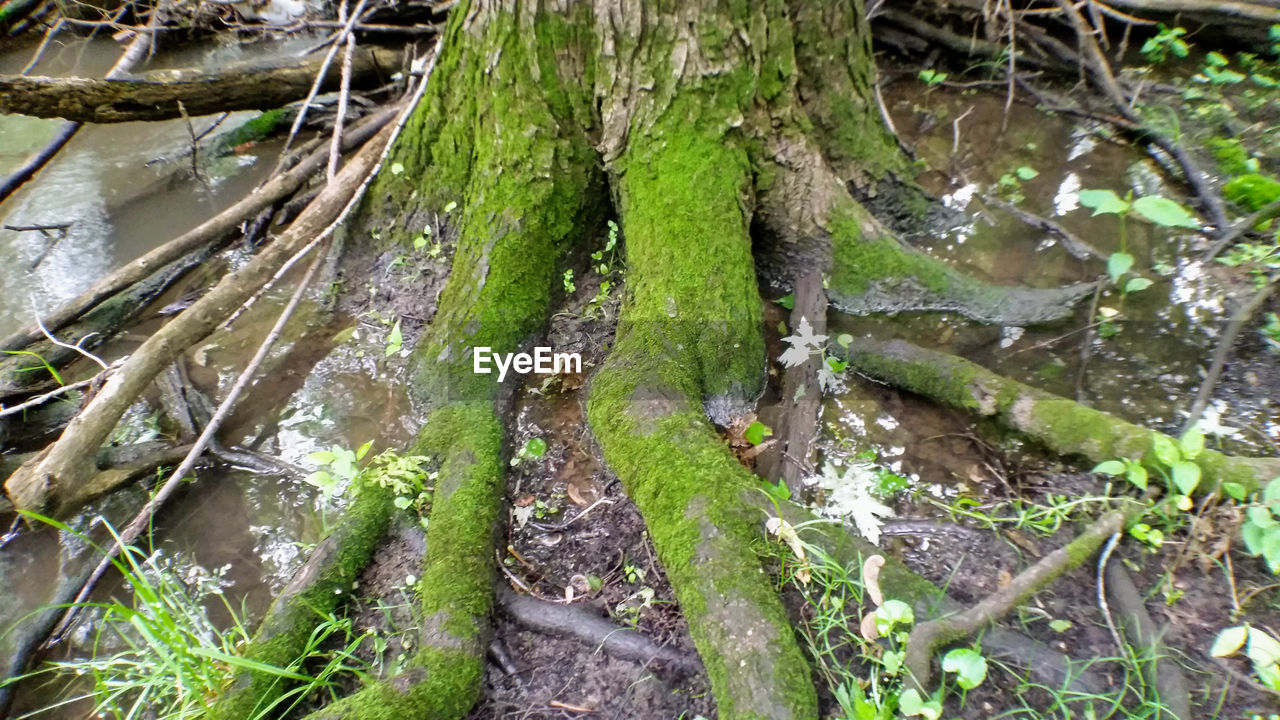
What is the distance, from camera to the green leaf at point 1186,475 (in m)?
1.85

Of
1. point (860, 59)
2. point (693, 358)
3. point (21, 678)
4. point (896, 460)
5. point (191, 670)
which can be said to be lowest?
point (21, 678)

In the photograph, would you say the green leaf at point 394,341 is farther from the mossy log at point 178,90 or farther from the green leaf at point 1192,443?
the green leaf at point 1192,443

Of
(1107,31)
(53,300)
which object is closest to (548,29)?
(53,300)

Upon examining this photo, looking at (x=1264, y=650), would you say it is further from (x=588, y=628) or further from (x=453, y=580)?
(x=453, y=580)

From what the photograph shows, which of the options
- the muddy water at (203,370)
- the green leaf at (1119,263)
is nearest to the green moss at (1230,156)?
the green leaf at (1119,263)

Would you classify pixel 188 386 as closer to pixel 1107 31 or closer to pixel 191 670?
pixel 191 670

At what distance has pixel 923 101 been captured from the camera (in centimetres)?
423

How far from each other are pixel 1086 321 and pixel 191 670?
134 inches

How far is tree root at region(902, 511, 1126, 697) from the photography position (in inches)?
64.7

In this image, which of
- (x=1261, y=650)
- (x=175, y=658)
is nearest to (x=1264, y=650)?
(x=1261, y=650)

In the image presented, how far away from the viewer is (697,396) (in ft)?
8.13

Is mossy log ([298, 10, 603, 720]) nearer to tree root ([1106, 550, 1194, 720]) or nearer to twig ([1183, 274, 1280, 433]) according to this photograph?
tree root ([1106, 550, 1194, 720])

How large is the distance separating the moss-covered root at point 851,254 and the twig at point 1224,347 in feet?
1.56

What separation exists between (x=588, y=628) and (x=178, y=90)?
3833 millimetres
